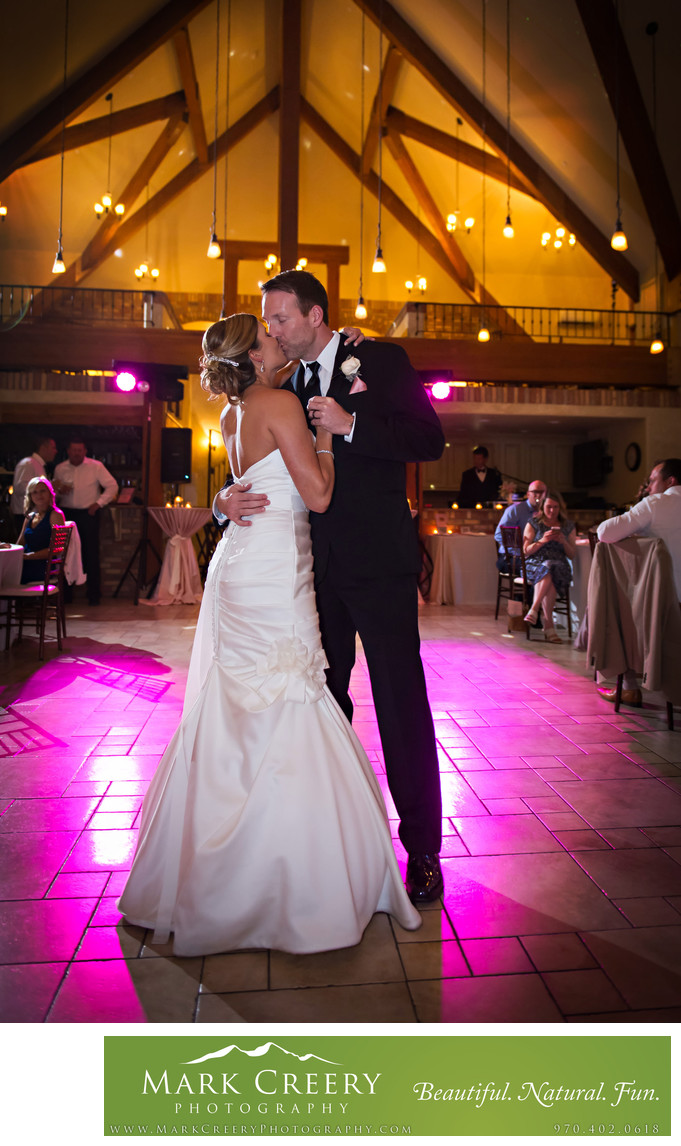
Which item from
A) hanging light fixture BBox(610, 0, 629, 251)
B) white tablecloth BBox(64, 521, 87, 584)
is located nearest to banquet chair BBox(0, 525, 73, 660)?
white tablecloth BBox(64, 521, 87, 584)

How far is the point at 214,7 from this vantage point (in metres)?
11.3

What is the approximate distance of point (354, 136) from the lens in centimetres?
1511

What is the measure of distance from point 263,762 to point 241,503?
62 centimetres

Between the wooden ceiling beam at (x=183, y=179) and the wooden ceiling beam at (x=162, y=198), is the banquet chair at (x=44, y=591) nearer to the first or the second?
the wooden ceiling beam at (x=162, y=198)

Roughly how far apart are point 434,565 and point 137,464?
6.94 m

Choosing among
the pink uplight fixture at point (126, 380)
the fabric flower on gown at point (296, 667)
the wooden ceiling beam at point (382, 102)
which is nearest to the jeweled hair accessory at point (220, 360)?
the fabric flower on gown at point (296, 667)

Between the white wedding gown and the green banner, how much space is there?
0.45 metres

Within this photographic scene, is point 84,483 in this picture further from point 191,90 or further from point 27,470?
point 191,90

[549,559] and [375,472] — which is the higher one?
[375,472]

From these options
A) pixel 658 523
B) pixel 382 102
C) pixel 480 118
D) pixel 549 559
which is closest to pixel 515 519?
pixel 549 559

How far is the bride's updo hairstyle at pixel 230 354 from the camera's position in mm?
1811

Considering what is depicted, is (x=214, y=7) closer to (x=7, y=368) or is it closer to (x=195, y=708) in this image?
(x=7, y=368)

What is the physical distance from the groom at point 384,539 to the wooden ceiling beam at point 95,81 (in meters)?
10.1

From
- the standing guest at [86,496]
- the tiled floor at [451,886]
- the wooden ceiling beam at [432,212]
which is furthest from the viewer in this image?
the wooden ceiling beam at [432,212]
